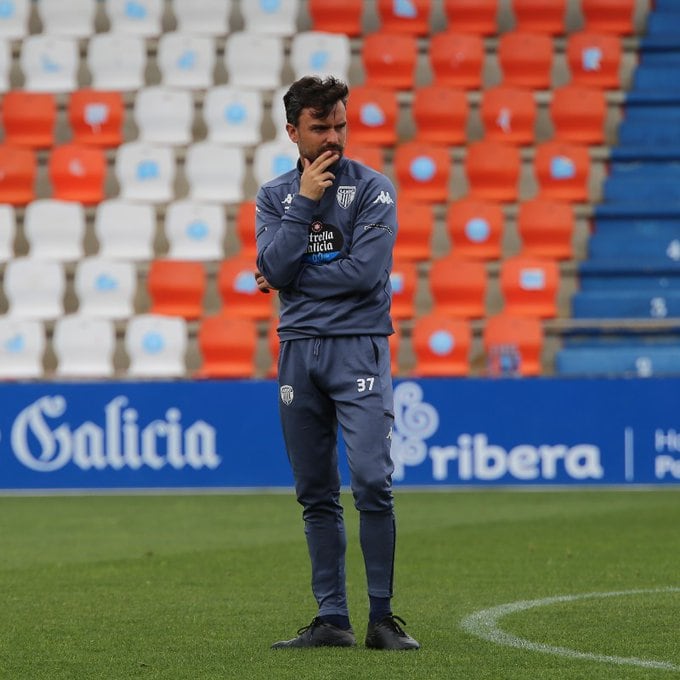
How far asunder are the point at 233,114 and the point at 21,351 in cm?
347

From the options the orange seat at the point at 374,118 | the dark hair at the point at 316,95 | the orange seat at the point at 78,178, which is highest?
the orange seat at the point at 374,118

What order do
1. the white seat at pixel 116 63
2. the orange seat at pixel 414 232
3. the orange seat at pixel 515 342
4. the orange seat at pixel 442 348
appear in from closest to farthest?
the orange seat at pixel 515 342, the orange seat at pixel 442 348, the orange seat at pixel 414 232, the white seat at pixel 116 63

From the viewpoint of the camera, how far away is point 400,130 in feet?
53.6

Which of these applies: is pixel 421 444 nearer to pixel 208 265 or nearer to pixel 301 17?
pixel 208 265

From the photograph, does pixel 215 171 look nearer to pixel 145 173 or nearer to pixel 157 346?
pixel 145 173

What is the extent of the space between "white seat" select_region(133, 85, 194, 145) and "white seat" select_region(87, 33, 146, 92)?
0.38m

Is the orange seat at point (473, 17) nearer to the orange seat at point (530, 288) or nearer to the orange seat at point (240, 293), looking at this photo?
the orange seat at point (530, 288)

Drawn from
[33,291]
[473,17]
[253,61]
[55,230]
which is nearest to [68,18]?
[253,61]

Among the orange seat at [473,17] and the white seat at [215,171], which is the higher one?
the orange seat at [473,17]

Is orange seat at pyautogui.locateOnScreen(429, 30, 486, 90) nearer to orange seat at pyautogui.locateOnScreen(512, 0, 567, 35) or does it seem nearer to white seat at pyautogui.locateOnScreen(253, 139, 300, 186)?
orange seat at pyautogui.locateOnScreen(512, 0, 567, 35)

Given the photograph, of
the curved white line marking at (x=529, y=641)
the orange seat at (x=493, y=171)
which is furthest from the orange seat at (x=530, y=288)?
the curved white line marking at (x=529, y=641)

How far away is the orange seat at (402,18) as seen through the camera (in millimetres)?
17016

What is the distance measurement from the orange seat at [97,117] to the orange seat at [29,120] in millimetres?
237

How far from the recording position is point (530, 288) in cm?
1448
